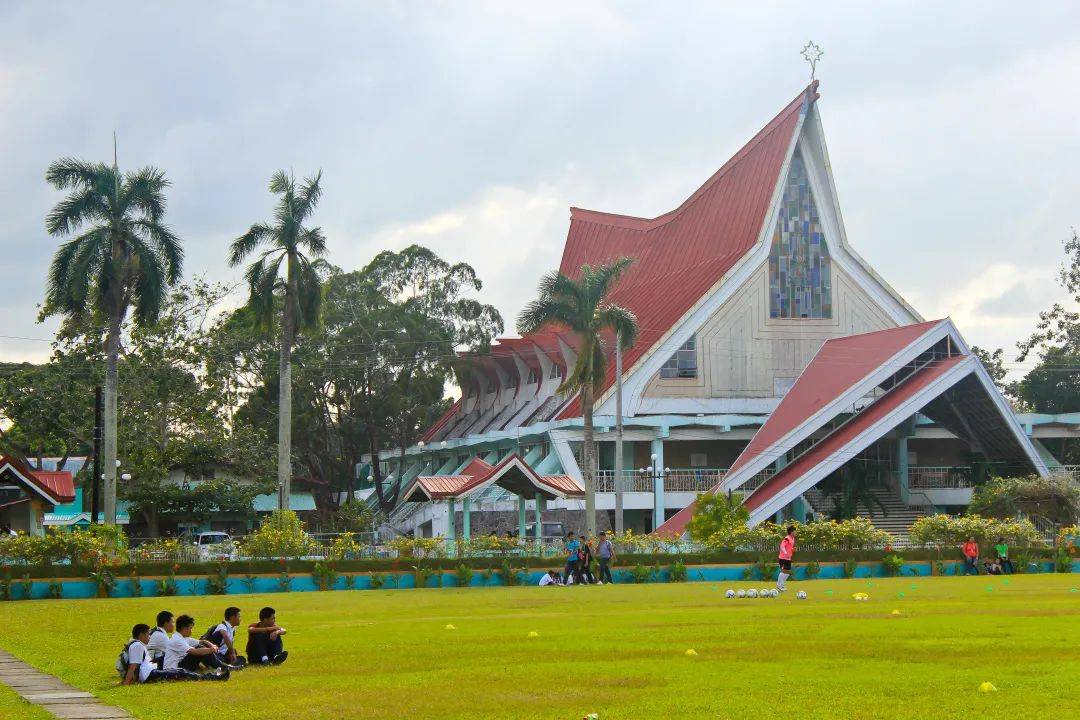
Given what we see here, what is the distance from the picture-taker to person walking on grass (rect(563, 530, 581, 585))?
1235 inches

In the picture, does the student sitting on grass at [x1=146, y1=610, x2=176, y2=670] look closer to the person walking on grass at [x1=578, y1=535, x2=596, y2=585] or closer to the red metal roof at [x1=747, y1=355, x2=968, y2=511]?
the person walking on grass at [x1=578, y1=535, x2=596, y2=585]

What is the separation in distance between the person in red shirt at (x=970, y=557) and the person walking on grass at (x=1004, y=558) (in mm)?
602

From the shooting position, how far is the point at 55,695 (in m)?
11.6

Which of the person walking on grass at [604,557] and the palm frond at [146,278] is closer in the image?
the person walking on grass at [604,557]

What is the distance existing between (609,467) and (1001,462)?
606 inches

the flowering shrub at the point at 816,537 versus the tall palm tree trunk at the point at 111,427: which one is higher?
the tall palm tree trunk at the point at 111,427

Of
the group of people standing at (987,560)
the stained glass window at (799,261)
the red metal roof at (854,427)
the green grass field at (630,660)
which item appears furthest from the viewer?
the stained glass window at (799,261)

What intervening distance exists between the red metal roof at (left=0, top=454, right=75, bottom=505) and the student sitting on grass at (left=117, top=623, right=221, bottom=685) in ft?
81.8

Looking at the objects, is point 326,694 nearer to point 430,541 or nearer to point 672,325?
point 430,541

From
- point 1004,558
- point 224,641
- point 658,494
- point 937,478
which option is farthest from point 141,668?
point 937,478

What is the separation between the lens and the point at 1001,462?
50344 mm

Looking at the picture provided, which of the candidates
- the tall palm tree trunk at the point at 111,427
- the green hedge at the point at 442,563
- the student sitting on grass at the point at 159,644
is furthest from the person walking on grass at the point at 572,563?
the student sitting on grass at the point at 159,644

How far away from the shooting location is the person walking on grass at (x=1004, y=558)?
115ft

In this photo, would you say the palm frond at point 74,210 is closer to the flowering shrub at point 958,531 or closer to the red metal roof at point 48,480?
the red metal roof at point 48,480
